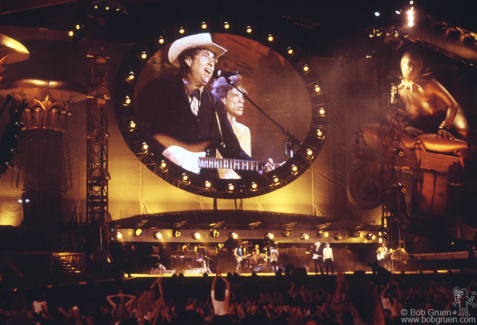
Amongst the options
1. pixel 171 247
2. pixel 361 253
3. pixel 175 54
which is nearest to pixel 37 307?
pixel 171 247

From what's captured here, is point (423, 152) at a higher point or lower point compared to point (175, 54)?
lower

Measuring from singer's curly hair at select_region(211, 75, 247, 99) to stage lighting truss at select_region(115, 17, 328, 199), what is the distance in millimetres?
1833

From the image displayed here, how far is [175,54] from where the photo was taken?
22.0m

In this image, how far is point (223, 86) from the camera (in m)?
22.4

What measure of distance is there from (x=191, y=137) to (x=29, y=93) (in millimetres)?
5997

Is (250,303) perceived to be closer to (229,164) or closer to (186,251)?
(186,251)

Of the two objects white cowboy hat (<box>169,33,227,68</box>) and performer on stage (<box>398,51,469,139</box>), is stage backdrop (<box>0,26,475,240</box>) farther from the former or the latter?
white cowboy hat (<box>169,33,227,68</box>)

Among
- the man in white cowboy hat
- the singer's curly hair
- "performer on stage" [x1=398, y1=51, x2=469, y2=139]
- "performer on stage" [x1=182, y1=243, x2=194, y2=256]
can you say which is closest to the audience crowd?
"performer on stage" [x1=182, y1=243, x2=194, y2=256]

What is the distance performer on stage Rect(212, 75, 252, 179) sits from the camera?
22.2m

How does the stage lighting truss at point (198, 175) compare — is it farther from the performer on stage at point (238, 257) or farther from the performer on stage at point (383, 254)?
the performer on stage at point (383, 254)

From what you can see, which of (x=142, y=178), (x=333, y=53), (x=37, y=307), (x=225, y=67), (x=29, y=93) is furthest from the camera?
(x=333, y=53)

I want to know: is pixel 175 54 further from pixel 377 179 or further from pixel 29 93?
pixel 377 179

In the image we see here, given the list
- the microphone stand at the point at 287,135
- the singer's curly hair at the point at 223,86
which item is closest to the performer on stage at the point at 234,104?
the singer's curly hair at the point at 223,86

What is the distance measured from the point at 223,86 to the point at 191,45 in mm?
2022
